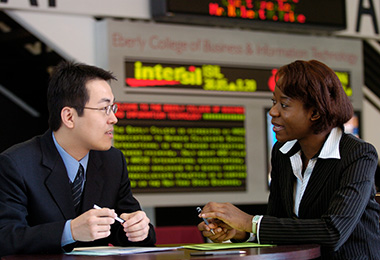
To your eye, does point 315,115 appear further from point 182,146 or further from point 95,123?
point 182,146

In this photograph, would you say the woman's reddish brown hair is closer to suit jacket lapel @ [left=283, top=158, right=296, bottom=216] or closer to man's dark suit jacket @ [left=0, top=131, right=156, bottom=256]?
suit jacket lapel @ [left=283, top=158, right=296, bottom=216]

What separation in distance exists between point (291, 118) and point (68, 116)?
880 mm

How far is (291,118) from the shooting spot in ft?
7.89

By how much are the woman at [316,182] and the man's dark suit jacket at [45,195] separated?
409 millimetres

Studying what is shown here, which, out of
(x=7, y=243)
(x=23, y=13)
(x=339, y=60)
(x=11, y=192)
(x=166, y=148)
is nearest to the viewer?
(x=7, y=243)

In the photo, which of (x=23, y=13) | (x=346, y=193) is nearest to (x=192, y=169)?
(x=23, y=13)

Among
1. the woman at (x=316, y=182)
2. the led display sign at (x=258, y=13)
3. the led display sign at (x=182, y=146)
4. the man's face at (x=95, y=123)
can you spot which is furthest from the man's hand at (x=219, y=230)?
the led display sign at (x=258, y=13)

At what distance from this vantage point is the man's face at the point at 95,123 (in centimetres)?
247

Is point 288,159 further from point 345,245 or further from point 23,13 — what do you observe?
point 23,13

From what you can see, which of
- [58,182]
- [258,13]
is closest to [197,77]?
[258,13]

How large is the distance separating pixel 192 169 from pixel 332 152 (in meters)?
3.04

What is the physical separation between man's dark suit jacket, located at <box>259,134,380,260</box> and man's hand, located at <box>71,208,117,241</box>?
0.56 meters

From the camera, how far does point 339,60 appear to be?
6039 millimetres

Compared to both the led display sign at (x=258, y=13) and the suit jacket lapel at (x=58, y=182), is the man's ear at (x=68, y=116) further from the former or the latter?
the led display sign at (x=258, y=13)
